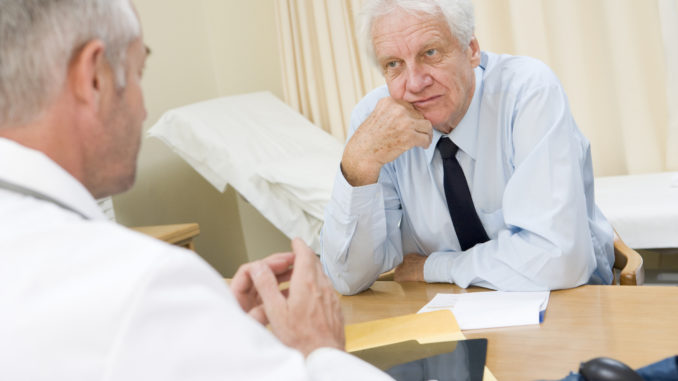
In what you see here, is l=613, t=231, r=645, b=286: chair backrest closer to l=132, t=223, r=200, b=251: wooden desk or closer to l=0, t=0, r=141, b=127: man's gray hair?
l=0, t=0, r=141, b=127: man's gray hair

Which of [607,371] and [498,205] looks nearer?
[607,371]

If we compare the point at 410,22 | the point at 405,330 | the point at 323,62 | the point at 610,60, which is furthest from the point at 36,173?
the point at 323,62

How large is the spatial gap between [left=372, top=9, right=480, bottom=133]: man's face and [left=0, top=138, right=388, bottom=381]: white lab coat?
3.65ft

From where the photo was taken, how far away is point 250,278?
0.95 meters

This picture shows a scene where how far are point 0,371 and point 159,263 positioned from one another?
141 mm

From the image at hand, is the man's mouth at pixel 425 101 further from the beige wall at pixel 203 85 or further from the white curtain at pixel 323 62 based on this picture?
the beige wall at pixel 203 85

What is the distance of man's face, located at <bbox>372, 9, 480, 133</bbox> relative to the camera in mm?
1543

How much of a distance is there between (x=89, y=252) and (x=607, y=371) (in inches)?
21.3

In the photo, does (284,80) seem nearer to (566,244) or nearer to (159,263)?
(566,244)

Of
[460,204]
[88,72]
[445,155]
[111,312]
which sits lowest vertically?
[460,204]

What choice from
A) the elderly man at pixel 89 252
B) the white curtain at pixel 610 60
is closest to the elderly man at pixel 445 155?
the elderly man at pixel 89 252

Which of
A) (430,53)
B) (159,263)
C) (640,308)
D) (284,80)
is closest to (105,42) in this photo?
(159,263)

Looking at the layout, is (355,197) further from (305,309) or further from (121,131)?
(121,131)

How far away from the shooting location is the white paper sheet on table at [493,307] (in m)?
1.13
